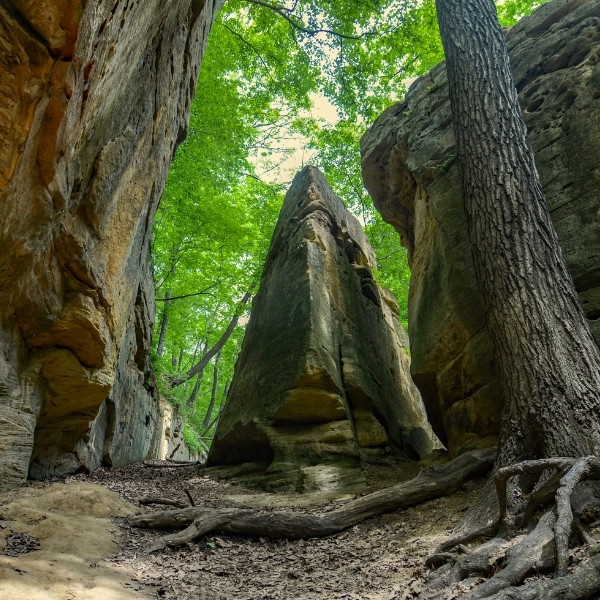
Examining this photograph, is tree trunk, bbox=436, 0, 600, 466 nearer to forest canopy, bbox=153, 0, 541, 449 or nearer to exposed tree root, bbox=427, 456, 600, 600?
exposed tree root, bbox=427, 456, 600, 600

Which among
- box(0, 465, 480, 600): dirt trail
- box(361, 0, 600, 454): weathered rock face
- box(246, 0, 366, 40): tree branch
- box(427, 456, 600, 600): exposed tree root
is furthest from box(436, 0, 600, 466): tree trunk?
box(246, 0, 366, 40): tree branch

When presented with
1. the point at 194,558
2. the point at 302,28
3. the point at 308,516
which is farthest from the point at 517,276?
the point at 302,28

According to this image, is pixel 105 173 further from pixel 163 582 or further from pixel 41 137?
pixel 163 582

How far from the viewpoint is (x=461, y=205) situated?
721 cm

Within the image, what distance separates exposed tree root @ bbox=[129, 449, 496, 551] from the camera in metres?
4.54

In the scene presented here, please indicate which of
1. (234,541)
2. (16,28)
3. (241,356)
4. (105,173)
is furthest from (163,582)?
(241,356)

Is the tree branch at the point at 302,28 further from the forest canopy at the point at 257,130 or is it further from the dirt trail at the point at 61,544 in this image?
the dirt trail at the point at 61,544

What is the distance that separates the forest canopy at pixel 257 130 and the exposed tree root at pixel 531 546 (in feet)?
29.2

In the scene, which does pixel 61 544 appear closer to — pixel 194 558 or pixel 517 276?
pixel 194 558

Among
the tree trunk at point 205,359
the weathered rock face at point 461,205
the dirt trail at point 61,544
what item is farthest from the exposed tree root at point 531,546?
the tree trunk at point 205,359

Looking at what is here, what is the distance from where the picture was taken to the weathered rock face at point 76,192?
10.2 feet

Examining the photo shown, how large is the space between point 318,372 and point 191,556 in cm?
361

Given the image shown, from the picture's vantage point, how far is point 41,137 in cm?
352

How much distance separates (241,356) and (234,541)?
5400 millimetres
